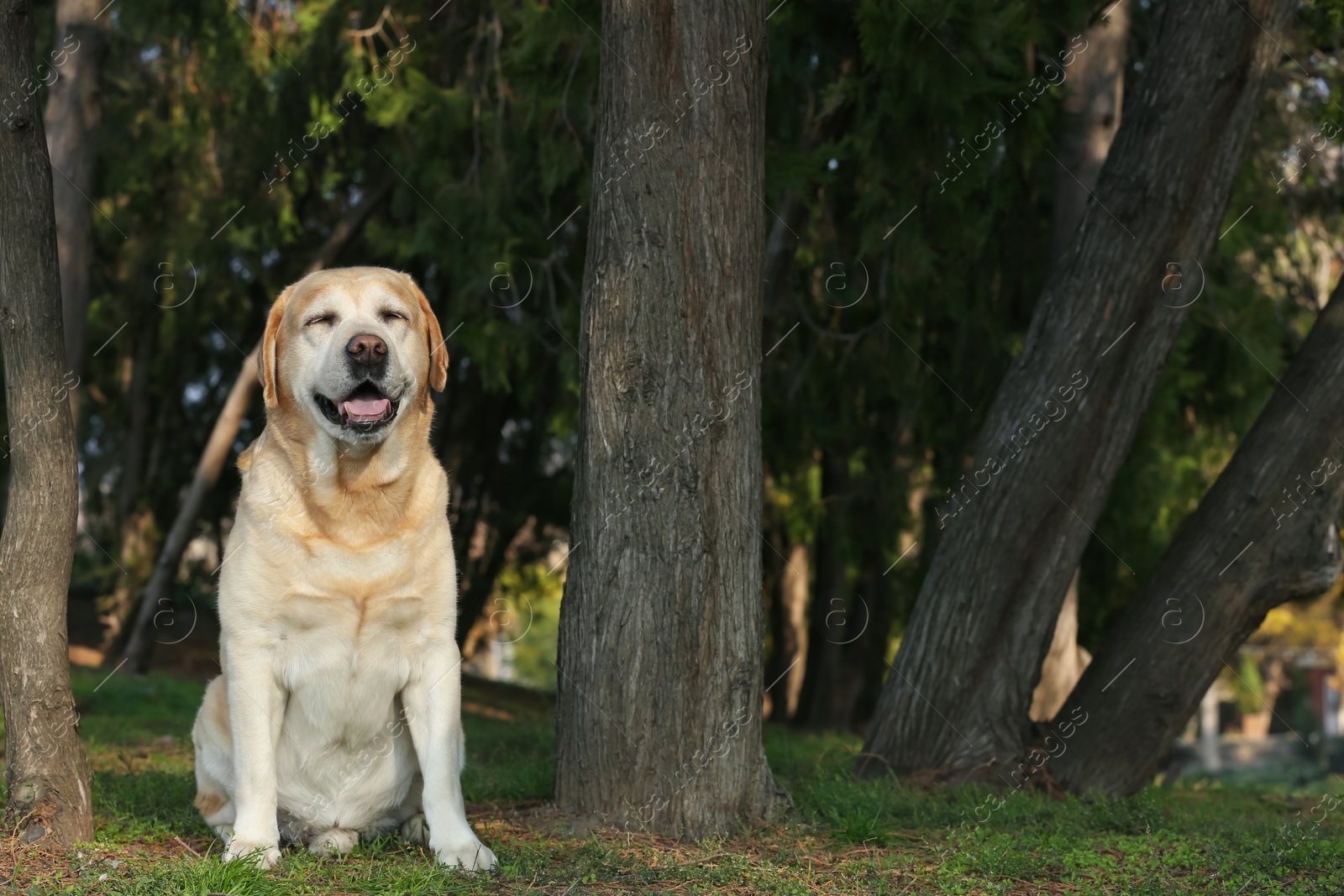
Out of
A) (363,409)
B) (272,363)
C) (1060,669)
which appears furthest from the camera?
(1060,669)

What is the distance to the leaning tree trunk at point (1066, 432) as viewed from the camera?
6.31m

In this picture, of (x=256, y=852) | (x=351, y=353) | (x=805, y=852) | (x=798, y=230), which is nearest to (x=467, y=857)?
(x=256, y=852)

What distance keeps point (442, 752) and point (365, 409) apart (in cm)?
125

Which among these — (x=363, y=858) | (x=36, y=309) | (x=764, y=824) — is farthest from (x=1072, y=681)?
(x=36, y=309)

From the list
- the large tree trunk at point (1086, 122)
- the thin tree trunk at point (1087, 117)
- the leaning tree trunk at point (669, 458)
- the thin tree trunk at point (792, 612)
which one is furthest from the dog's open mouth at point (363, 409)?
the thin tree trunk at point (792, 612)

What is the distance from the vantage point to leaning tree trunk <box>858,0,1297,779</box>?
6309 millimetres

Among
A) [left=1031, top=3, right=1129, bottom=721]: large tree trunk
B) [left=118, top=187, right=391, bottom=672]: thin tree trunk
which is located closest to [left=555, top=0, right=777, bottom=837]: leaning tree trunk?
[left=1031, top=3, right=1129, bottom=721]: large tree trunk

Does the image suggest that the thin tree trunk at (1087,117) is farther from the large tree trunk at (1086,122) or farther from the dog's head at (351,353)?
the dog's head at (351,353)

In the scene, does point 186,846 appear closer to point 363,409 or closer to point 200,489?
point 363,409

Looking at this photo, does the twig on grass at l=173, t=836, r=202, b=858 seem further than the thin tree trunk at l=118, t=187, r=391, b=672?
No

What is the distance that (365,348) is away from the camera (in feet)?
14.1

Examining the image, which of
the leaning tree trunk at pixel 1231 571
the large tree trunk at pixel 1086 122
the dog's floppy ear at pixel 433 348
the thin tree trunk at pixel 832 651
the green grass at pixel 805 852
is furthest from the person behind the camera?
the thin tree trunk at pixel 832 651

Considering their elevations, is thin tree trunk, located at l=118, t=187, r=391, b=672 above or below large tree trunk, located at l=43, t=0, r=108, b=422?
below

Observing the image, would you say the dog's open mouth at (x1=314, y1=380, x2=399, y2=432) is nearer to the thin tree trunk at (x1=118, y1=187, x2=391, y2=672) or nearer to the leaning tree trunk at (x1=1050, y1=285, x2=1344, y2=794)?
the leaning tree trunk at (x1=1050, y1=285, x2=1344, y2=794)
